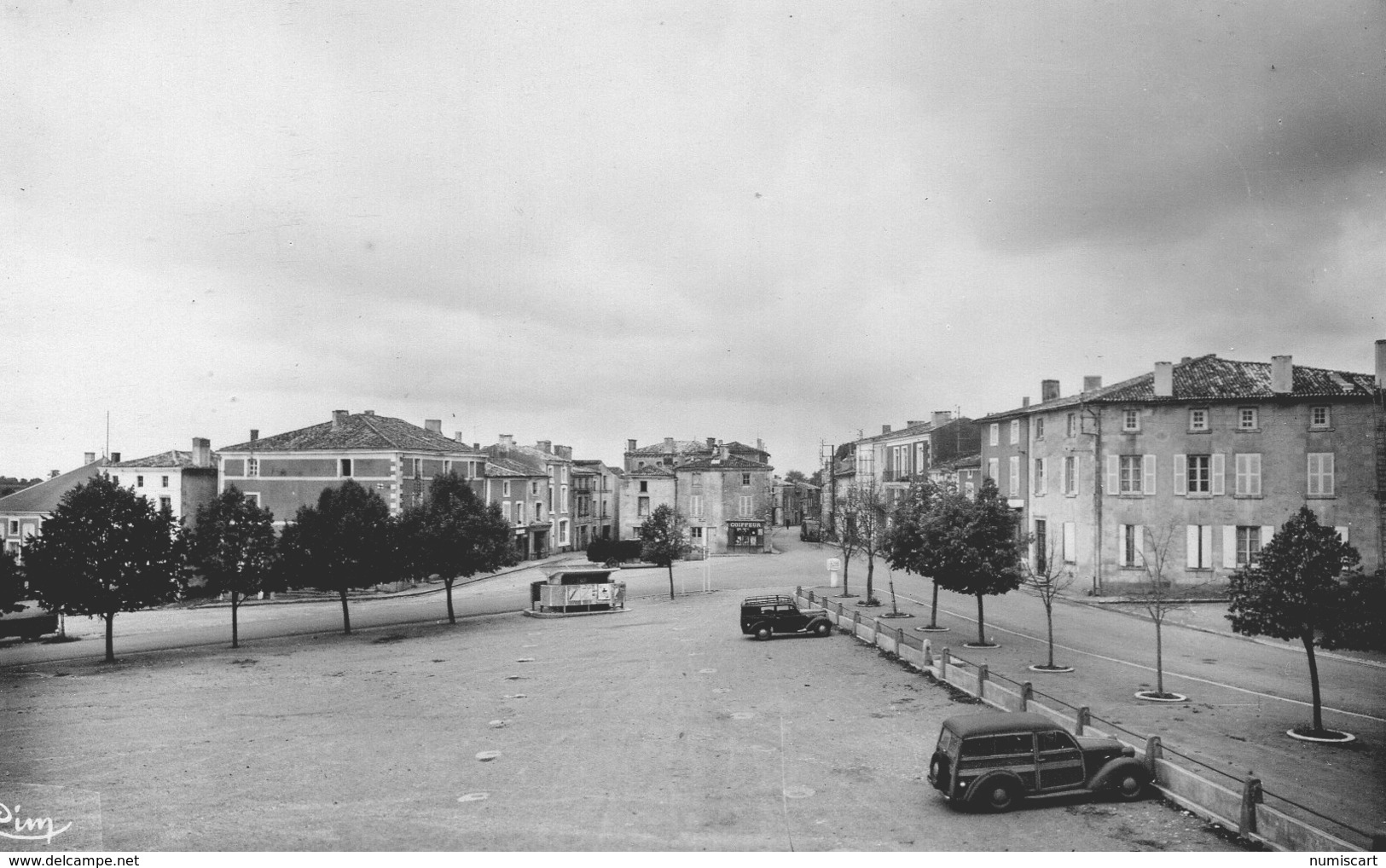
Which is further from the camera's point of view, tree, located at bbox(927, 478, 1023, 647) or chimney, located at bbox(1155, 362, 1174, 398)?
chimney, located at bbox(1155, 362, 1174, 398)

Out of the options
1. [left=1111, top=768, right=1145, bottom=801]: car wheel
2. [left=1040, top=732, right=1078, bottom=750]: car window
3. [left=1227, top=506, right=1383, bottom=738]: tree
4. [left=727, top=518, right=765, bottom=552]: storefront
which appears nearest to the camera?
[left=1111, top=768, right=1145, bottom=801]: car wheel

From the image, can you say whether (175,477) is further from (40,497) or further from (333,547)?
(333,547)

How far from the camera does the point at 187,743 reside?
1920cm

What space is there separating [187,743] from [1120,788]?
1995cm

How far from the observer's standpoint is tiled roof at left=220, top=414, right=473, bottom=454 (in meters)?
58.8

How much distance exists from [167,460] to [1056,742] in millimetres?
68494

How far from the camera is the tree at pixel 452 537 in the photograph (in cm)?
4022

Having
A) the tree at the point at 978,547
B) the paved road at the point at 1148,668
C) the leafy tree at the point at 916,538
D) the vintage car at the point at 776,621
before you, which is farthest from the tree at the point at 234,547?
the tree at the point at 978,547

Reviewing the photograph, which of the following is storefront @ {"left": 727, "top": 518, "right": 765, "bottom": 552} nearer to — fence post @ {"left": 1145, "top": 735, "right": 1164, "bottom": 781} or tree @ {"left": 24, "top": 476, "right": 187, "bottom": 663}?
tree @ {"left": 24, "top": 476, "right": 187, "bottom": 663}

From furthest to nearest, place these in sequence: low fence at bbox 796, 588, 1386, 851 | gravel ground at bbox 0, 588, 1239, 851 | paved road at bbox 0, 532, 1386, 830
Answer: paved road at bbox 0, 532, 1386, 830
gravel ground at bbox 0, 588, 1239, 851
low fence at bbox 796, 588, 1386, 851

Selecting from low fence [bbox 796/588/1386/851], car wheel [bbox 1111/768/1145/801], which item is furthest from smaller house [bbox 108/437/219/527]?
car wheel [bbox 1111/768/1145/801]

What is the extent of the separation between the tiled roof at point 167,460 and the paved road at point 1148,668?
17.6 m

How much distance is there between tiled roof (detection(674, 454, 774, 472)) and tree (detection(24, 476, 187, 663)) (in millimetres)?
47928

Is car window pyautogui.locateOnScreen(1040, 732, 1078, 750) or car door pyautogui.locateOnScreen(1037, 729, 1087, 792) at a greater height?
car window pyautogui.locateOnScreen(1040, 732, 1078, 750)
